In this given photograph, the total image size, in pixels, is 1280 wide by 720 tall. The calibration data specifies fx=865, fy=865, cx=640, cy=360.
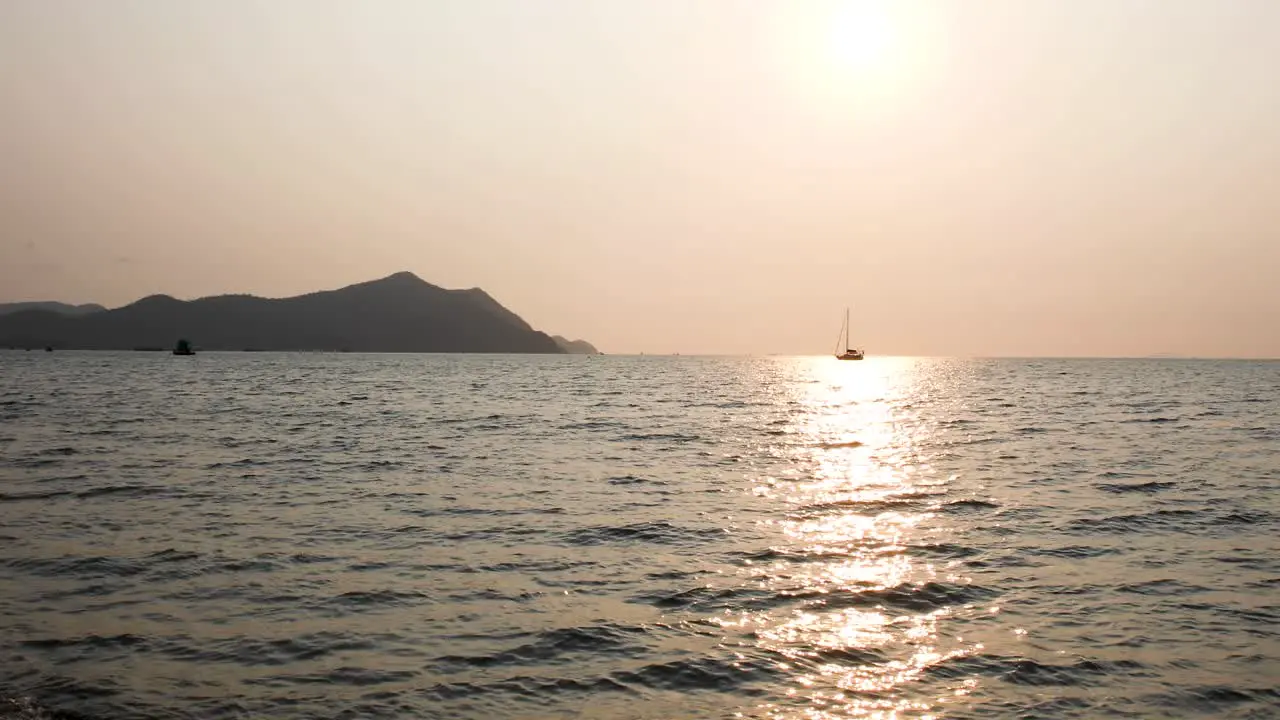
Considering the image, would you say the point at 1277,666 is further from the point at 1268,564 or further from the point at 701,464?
the point at 701,464

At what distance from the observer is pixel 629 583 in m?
16.3

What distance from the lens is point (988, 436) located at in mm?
48062

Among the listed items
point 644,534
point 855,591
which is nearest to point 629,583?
point 855,591

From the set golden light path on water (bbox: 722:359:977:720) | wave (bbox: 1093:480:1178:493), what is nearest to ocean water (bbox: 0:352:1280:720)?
golden light path on water (bbox: 722:359:977:720)

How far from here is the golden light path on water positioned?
11.2m

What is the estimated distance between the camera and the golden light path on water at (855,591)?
11203 millimetres

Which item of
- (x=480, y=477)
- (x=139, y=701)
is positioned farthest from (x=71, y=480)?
(x=139, y=701)

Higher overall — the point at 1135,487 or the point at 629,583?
the point at 1135,487

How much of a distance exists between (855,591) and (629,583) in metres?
4.21

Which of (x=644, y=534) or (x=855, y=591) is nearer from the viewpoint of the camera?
(x=855, y=591)

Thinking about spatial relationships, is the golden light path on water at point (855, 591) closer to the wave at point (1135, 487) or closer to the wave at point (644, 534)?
the wave at point (644, 534)

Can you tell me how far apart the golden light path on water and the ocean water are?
8 centimetres

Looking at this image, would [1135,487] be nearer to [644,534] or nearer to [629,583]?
[644,534]

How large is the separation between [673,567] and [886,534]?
6.65 m
